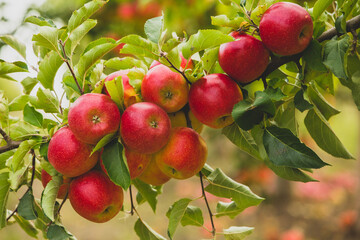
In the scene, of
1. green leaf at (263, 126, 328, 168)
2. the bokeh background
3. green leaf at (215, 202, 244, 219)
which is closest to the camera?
green leaf at (263, 126, 328, 168)

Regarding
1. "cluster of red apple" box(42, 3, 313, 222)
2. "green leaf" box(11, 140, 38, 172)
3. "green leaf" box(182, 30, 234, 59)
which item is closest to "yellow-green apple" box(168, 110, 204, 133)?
"cluster of red apple" box(42, 3, 313, 222)

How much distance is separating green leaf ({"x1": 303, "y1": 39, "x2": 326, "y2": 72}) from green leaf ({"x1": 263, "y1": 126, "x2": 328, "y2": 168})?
0.37ft

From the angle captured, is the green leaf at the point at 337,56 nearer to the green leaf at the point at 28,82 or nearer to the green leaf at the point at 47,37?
the green leaf at the point at 47,37

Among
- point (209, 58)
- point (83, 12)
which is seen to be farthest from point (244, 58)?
point (83, 12)

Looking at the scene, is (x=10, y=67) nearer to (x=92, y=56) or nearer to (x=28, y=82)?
(x=28, y=82)

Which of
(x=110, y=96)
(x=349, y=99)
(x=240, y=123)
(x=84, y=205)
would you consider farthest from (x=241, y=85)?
(x=349, y=99)

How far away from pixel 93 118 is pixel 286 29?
33cm

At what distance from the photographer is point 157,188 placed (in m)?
0.81

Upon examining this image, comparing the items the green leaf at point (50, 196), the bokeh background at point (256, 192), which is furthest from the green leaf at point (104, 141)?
the bokeh background at point (256, 192)

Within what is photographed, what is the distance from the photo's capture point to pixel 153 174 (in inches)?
27.0

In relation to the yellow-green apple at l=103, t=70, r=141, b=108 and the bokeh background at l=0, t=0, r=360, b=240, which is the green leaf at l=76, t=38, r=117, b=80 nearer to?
the yellow-green apple at l=103, t=70, r=141, b=108

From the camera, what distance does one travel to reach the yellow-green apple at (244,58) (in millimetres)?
603

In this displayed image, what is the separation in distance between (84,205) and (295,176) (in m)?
0.35

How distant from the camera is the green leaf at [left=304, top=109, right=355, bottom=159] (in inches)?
26.7
